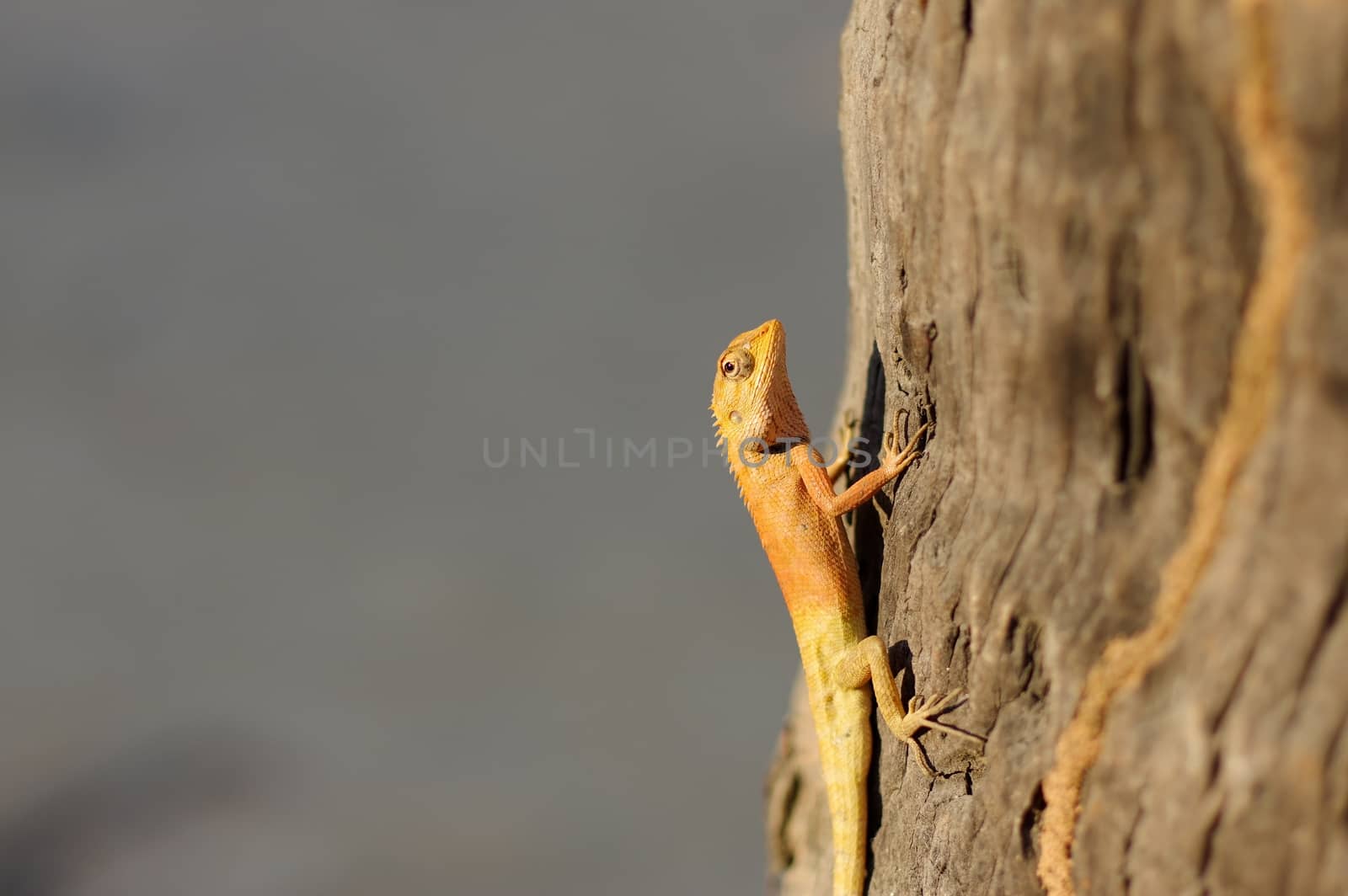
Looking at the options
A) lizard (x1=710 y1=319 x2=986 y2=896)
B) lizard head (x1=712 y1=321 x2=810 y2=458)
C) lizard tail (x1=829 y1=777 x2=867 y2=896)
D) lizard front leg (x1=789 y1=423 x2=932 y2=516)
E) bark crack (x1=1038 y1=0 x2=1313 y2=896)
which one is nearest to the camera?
bark crack (x1=1038 y1=0 x2=1313 y2=896)

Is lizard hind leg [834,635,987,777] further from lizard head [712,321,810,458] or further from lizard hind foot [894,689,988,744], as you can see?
lizard head [712,321,810,458]

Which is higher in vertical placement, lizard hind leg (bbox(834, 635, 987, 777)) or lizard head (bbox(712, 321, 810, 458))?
lizard head (bbox(712, 321, 810, 458))

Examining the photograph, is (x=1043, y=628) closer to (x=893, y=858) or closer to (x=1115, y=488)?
(x=1115, y=488)

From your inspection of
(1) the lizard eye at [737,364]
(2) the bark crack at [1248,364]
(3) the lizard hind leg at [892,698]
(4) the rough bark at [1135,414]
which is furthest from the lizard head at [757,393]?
(2) the bark crack at [1248,364]

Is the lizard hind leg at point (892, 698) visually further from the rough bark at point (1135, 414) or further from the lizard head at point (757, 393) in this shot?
the lizard head at point (757, 393)

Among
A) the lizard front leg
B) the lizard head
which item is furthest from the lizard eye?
the lizard front leg

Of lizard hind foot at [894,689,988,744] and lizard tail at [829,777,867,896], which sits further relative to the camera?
lizard tail at [829,777,867,896]

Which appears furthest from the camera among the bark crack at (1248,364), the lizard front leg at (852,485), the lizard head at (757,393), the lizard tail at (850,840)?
the lizard head at (757,393)

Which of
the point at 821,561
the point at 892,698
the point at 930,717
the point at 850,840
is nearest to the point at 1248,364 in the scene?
the point at 930,717
